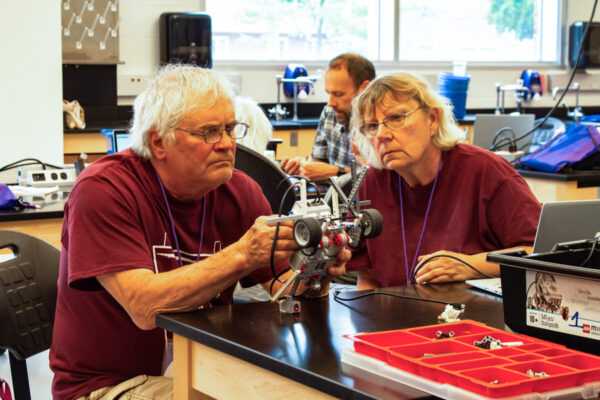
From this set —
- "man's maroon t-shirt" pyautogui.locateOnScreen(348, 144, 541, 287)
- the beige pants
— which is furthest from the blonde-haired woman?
the beige pants

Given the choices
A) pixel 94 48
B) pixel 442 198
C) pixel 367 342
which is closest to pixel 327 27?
pixel 94 48

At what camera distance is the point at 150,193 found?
185 cm

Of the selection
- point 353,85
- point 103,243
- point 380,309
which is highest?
point 353,85

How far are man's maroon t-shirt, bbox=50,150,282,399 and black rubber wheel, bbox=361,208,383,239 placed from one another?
0.48 meters

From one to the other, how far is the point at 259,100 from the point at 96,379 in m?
5.20

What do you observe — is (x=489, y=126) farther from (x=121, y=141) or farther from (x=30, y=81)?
(x=30, y=81)

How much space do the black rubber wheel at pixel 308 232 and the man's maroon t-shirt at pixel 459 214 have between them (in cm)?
75

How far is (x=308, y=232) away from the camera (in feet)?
4.88

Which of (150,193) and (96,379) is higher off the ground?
(150,193)

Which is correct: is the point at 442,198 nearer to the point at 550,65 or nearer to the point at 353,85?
the point at 353,85

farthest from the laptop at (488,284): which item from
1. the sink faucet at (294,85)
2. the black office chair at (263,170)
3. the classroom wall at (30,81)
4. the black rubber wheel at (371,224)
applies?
the sink faucet at (294,85)

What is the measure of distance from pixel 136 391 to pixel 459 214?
3.27 feet

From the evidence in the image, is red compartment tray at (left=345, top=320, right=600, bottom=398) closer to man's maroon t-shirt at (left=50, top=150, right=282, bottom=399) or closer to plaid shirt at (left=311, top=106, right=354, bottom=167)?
man's maroon t-shirt at (left=50, top=150, right=282, bottom=399)

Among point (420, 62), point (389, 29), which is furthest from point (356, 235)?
point (420, 62)
